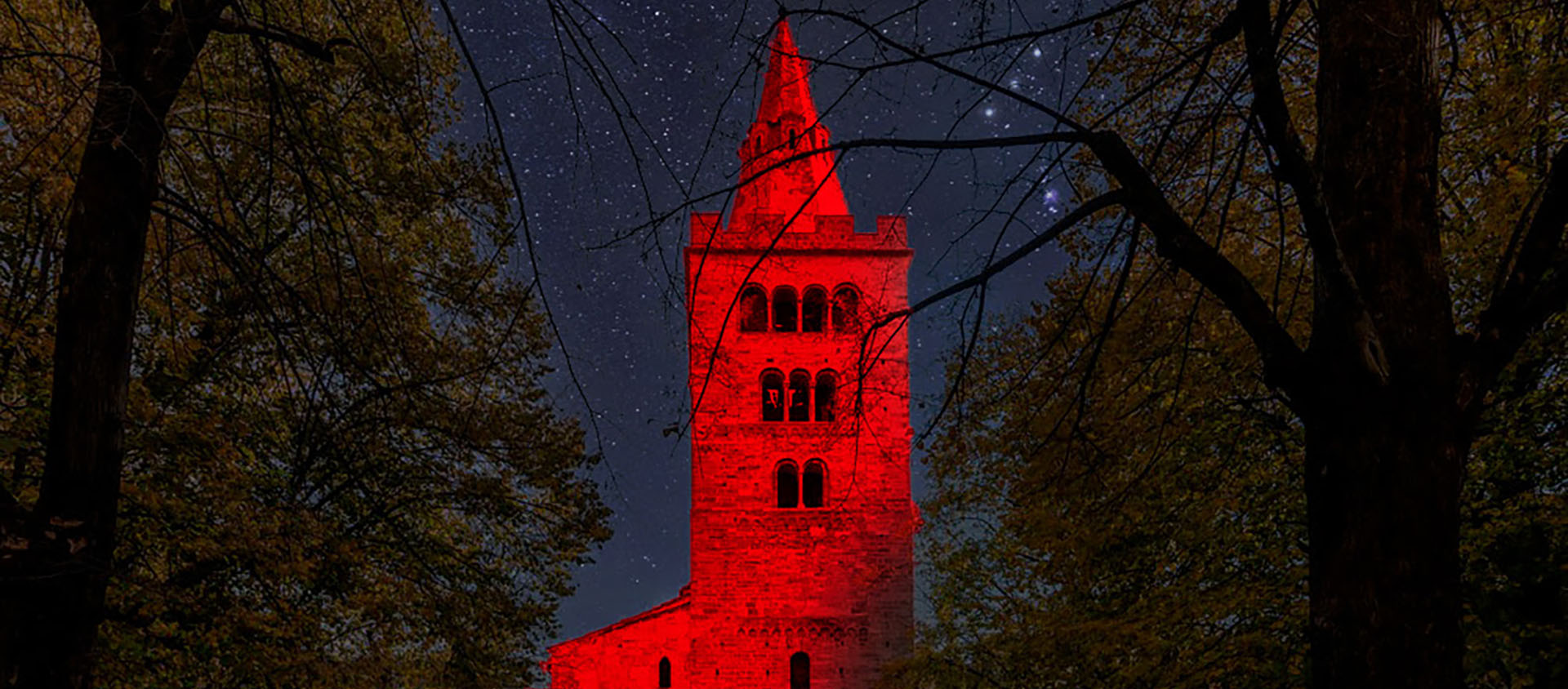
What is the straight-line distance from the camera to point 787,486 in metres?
27.7

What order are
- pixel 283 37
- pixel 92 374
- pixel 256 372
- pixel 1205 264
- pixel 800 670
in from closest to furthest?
pixel 1205 264, pixel 92 374, pixel 283 37, pixel 256 372, pixel 800 670

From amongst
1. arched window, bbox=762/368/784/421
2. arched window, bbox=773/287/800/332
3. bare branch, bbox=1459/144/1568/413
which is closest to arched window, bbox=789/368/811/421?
arched window, bbox=762/368/784/421

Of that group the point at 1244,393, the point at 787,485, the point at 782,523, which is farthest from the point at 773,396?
the point at 1244,393

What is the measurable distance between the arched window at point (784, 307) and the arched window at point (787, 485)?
3.41 metres

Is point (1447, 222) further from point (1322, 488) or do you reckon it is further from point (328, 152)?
point (328, 152)

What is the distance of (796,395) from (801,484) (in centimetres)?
217

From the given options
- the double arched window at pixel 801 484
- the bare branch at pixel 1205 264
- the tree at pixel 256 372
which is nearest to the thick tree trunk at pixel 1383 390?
the bare branch at pixel 1205 264

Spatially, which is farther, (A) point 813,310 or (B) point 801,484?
(A) point 813,310

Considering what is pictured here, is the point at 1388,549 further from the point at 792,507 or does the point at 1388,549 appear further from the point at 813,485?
the point at 813,485

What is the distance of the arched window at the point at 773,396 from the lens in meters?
27.8

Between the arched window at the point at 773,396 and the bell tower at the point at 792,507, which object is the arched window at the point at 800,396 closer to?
the bell tower at the point at 792,507

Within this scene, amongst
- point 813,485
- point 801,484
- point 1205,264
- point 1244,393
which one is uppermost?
point 813,485

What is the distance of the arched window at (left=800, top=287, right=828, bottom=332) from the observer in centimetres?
2789

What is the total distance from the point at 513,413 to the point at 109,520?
10826mm
